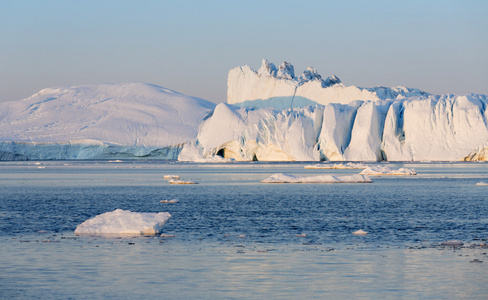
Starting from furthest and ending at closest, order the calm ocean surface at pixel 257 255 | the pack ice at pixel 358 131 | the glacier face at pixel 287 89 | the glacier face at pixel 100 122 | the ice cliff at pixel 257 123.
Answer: the glacier face at pixel 100 122
the glacier face at pixel 287 89
the ice cliff at pixel 257 123
the pack ice at pixel 358 131
the calm ocean surface at pixel 257 255

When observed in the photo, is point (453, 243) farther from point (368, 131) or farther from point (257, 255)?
point (368, 131)

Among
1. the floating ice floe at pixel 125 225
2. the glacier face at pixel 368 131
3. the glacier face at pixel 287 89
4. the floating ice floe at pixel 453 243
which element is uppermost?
the glacier face at pixel 287 89

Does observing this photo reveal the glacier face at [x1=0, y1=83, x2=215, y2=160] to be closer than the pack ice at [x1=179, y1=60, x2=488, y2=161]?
No

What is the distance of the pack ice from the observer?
215 feet

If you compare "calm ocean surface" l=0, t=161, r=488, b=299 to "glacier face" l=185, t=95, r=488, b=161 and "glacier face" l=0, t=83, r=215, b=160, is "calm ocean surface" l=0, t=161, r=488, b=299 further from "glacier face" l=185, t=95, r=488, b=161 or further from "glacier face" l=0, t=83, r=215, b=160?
"glacier face" l=0, t=83, r=215, b=160

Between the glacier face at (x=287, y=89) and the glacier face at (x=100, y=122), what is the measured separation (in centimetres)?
1527

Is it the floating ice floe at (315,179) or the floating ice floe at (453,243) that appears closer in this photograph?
the floating ice floe at (453,243)

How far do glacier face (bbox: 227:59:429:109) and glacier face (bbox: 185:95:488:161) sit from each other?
13859mm

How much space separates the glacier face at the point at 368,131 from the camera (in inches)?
2574

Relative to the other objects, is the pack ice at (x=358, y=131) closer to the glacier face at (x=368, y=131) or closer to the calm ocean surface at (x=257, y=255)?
the glacier face at (x=368, y=131)

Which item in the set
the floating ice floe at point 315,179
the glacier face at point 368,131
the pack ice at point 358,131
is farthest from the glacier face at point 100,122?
the floating ice floe at point 315,179

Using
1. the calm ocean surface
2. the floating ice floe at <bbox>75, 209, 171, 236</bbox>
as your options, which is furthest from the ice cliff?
the floating ice floe at <bbox>75, 209, 171, 236</bbox>

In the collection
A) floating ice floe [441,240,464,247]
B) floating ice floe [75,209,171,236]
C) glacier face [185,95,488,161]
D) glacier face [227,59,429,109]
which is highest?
glacier face [227,59,429,109]

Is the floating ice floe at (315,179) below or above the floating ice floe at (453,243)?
above
